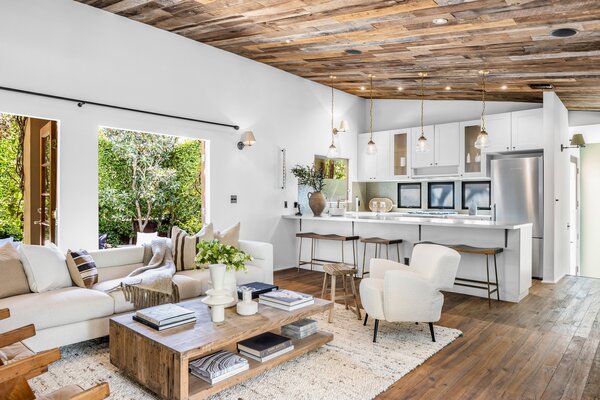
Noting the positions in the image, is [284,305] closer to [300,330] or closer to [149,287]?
[300,330]

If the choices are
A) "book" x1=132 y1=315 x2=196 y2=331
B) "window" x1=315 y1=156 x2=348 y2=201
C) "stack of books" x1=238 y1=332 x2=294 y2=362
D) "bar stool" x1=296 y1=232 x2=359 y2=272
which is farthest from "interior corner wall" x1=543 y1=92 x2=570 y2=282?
"book" x1=132 y1=315 x2=196 y2=331

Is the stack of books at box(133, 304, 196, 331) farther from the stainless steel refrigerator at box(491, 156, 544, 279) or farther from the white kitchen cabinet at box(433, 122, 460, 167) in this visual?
the white kitchen cabinet at box(433, 122, 460, 167)

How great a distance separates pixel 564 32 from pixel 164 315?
13.0 ft

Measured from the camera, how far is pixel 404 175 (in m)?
7.57

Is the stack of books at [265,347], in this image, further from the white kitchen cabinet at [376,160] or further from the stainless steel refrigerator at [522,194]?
the white kitchen cabinet at [376,160]

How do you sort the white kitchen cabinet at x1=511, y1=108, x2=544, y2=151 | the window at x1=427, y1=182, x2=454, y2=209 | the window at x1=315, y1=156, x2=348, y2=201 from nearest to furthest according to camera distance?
the white kitchen cabinet at x1=511, y1=108, x2=544, y2=151 < the window at x1=427, y1=182, x2=454, y2=209 < the window at x1=315, y1=156, x2=348, y2=201

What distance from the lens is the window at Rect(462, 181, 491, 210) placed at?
681cm

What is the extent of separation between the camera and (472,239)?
4.95 meters

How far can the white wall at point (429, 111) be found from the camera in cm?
679

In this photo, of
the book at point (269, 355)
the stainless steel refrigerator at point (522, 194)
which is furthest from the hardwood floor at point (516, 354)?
the stainless steel refrigerator at point (522, 194)

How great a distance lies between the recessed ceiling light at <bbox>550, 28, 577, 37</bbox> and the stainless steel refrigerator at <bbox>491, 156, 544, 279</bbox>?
2603 millimetres

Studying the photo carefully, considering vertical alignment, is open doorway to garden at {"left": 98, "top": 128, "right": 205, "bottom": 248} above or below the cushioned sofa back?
above

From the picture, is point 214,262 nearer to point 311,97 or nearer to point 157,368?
point 157,368

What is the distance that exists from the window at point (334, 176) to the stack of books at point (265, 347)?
4644mm
